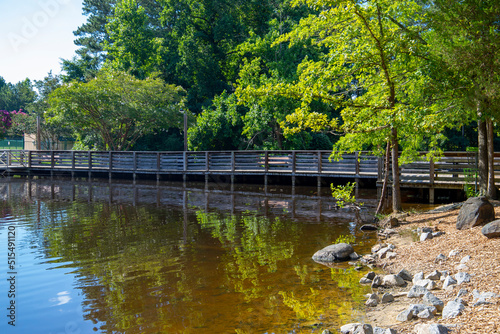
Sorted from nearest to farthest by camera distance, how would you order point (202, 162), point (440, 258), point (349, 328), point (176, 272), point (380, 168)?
point (349, 328)
point (440, 258)
point (176, 272)
point (380, 168)
point (202, 162)

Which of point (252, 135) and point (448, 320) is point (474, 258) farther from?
point (252, 135)

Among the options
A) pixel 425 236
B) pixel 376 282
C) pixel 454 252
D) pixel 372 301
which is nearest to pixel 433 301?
pixel 372 301

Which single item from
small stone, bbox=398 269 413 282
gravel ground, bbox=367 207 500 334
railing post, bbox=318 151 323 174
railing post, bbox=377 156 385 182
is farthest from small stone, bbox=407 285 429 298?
railing post, bbox=318 151 323 174

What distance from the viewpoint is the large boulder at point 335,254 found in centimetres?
824

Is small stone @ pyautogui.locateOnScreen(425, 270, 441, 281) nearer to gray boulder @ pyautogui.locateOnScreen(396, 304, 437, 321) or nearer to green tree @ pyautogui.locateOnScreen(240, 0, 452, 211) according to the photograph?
gray boulder @ pyautogui.locateOnScreen(396, 304, 437, 321)

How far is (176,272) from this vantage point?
7.73 m

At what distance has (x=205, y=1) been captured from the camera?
32188 millimetres

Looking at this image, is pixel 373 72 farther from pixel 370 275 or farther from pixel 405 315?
pixel 405 315

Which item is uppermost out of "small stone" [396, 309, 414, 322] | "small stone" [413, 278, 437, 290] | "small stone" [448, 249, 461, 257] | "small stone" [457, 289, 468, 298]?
"small stone" [448, 249, 461, 257]

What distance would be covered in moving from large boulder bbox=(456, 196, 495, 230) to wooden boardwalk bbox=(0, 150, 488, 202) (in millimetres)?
4938

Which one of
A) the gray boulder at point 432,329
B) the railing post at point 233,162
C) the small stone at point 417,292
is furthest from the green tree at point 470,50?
the railing post at point 233,162

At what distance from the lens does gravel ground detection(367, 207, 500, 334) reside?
445 cm

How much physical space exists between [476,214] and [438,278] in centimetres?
284

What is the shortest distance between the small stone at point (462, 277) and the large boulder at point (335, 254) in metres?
2.62
